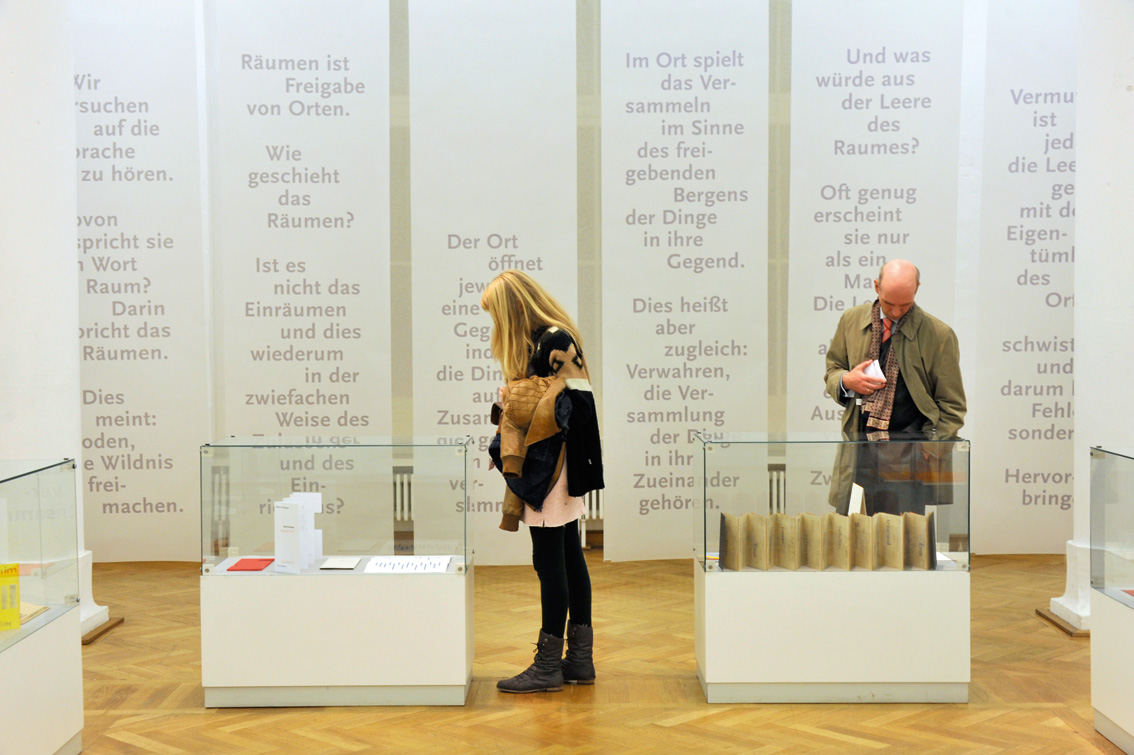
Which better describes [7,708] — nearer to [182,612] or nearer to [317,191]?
[182,612]

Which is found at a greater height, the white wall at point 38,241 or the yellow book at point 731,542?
the white wall at point 38,241

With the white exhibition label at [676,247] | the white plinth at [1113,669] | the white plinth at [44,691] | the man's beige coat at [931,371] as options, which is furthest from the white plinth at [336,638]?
the white exhibition label at [676,247]

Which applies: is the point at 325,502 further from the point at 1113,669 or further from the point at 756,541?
the point at 1113,669

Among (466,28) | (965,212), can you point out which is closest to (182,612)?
(466,28)

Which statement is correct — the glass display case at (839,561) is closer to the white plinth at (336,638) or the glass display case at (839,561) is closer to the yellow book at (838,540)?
the yellow book at (838,540)

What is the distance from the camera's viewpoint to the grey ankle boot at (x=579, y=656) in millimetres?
3512

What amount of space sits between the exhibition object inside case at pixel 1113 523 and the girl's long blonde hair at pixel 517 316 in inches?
70.5

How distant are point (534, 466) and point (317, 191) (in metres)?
3.11

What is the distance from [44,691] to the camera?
2.71 metres

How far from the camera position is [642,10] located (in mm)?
5613

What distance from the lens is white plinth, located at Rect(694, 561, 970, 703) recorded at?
3.23 meters

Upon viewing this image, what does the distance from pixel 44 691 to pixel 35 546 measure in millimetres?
439

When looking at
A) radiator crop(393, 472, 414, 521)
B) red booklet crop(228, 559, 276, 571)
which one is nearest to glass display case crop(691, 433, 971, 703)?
radiator crop(393, 472, 414, 521)

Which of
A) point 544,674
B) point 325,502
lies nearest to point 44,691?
point 325,502
